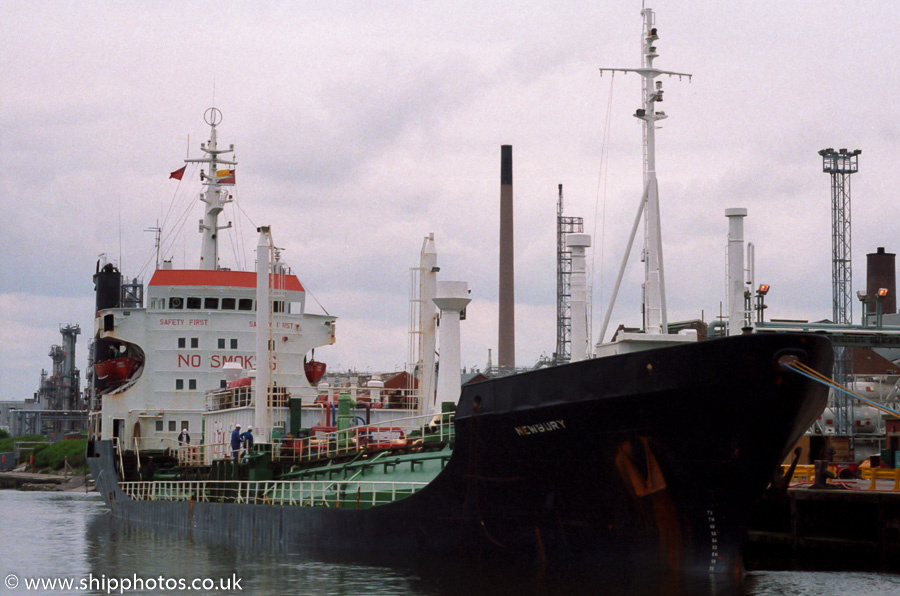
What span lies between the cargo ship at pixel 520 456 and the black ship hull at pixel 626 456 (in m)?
0.03

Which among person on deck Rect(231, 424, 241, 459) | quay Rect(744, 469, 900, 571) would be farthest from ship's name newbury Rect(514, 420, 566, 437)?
person on deck Rect(231, 424, 241, 459)

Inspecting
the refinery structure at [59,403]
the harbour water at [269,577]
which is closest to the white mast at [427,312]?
the harbour water at [269,577]

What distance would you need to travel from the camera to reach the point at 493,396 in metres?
19.7

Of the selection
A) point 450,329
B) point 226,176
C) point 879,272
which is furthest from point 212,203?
point 879,272

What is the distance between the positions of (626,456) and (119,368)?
2607 cm

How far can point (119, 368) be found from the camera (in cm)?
3925

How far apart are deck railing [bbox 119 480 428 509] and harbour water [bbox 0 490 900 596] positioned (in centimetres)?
115

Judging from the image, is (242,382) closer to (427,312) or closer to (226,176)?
(427,312)

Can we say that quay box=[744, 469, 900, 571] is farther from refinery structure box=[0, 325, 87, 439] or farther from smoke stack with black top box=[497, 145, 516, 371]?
refinery structure box=[0, 325, 87, 439]

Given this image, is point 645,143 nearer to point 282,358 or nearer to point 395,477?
point 395,477

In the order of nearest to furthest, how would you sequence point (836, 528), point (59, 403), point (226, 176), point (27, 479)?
point (836, 528) < point (226, 176) < point (27, 479) < point (59, 403)

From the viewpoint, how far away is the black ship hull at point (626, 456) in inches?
671

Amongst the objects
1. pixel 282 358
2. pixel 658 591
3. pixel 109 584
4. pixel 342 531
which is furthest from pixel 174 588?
pixel 282 358

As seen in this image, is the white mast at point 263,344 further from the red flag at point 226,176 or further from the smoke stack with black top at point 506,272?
the smoke stack with black top at point 506,272
